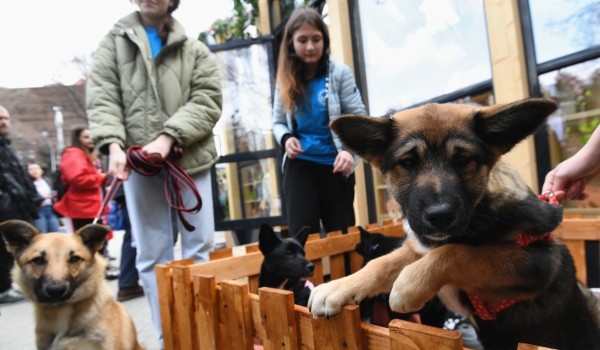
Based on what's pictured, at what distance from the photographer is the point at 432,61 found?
5.29m

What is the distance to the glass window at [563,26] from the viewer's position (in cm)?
371

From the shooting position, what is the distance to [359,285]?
64.7 inches

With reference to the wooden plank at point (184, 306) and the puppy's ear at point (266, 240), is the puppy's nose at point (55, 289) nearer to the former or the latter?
the wooden plank at point (184, 306)

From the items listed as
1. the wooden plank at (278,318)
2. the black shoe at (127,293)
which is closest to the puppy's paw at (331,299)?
the wooden plank at (278,318)

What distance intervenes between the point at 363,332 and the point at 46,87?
27.3 meters

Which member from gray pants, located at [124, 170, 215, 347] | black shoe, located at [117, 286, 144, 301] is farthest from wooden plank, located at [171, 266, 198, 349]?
black shoe, located at [117, 286, 144, 301]

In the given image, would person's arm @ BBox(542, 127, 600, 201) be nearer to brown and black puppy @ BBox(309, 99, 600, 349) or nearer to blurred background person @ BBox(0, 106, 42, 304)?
brown and black puppy @ BBox(309, 99, 600, 349)

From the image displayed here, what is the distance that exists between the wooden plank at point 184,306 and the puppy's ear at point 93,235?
0.79 m

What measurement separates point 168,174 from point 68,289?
37.5 inches

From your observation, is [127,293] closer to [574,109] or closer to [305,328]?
[305,328]

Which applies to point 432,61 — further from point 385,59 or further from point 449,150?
point 449,150

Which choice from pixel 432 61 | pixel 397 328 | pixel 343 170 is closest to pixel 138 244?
pixel 343 170

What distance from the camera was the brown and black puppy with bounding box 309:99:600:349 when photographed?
150cm

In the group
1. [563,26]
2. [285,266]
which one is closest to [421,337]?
[285,266]
